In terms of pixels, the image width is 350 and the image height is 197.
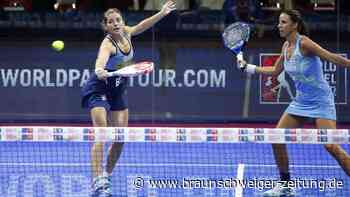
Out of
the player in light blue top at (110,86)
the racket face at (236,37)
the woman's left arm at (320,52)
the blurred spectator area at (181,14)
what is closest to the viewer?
the woman's left arm at (320,52)

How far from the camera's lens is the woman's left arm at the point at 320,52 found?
7.34 meters

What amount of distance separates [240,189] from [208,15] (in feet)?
16.6

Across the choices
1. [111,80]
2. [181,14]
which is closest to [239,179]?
[111,80]

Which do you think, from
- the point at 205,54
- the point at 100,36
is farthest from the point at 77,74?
the point at 205,54

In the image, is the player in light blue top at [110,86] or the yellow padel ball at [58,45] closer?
the player in light blue top at [110,86]

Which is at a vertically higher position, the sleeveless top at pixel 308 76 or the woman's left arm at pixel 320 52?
the woman's left arm at pixel 320 52

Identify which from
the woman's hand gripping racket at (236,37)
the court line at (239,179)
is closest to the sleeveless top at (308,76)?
the woman's hand gripping racket at (236,37)

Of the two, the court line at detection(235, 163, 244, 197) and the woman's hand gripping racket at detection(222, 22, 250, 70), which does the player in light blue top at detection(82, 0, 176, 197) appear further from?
the court line at detection(235, 163, 244, 197)

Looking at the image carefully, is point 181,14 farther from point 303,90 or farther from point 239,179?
point 303,90

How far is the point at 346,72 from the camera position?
41.7ft

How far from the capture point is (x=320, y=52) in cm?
740

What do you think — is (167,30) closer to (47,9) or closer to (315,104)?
(47,9)

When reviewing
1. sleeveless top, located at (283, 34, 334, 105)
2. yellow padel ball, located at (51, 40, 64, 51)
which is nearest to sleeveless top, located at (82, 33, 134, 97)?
sleeveless top, located at (283, 34, 334, 105)

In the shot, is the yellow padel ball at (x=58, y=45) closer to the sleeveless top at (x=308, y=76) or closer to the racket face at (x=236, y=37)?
the racket face at (x=236, y=37)
